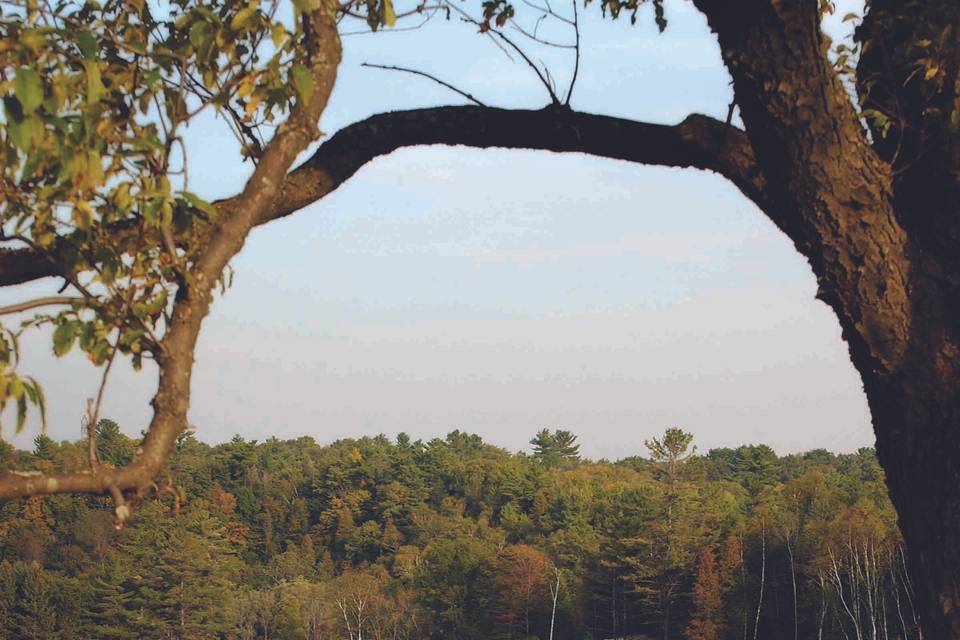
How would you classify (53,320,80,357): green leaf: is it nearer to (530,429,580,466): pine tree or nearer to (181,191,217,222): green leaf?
(181,191,217,222): green leaf

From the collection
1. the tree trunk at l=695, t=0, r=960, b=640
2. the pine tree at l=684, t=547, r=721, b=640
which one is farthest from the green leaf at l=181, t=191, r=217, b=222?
the pine tree at l=684, t=547, r=721, b=640

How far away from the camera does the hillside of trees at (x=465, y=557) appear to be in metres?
41.1

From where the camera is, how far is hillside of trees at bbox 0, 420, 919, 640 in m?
41.1

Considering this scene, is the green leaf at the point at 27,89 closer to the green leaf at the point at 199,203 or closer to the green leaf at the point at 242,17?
the green leaf at the point at 199,203

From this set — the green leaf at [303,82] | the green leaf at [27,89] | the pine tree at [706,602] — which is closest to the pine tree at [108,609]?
the pine tree at [706,602]

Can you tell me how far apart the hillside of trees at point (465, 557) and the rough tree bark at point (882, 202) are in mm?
24299

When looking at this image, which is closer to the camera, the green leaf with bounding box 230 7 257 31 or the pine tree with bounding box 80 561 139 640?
the green leaf with bounding box 230 7 257 31

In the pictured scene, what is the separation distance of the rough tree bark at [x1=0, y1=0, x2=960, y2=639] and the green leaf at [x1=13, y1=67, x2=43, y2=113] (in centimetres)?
68

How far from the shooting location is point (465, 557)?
51781mm

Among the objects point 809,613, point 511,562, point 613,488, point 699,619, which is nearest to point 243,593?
point 511,562

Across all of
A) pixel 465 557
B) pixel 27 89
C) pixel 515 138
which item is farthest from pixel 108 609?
pixel 27 89

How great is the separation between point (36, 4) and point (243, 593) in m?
59.4

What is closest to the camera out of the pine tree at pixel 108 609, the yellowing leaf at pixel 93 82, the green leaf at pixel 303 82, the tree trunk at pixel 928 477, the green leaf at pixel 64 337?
the yellowing leaf at pixel 93 82

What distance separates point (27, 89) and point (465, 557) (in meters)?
51.4
